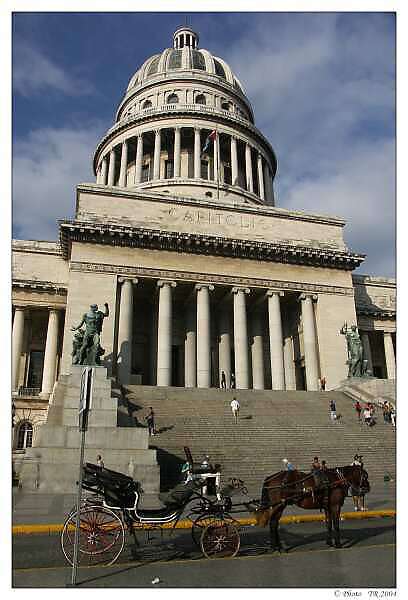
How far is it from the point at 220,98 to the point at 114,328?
41925 millimetres

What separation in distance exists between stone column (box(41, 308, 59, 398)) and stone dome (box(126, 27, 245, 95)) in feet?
133

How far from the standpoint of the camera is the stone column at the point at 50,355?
3691 centimetres

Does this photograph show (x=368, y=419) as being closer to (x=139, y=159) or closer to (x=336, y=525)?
(x=336, y=525)

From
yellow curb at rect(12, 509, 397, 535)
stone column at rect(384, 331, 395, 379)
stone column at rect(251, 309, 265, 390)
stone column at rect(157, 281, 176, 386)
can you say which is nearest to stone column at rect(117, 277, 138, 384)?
stone column at rect(157, 281, 176, 386)

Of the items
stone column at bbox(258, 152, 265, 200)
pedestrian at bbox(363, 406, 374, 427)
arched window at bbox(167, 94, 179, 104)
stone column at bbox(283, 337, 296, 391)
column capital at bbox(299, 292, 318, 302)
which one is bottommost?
pedestrian at bbox(363, 406, 374, 427)

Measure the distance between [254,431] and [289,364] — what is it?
18305mm

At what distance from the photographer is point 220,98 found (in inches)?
2554

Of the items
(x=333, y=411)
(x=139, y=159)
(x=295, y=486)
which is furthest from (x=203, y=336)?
(x=139, y=159)

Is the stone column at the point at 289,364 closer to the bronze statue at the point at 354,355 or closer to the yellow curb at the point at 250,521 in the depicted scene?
the bronze statue at the point at 354,355

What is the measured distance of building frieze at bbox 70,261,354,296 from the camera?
3569 centimetres

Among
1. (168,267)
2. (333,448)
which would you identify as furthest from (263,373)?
(333,448)

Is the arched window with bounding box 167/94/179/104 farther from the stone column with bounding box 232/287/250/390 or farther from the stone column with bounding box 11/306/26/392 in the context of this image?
the stone column with bounding box 11/306/26/392

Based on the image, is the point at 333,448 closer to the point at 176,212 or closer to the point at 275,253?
the point at 275,253

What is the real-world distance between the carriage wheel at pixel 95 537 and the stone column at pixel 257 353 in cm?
3057
